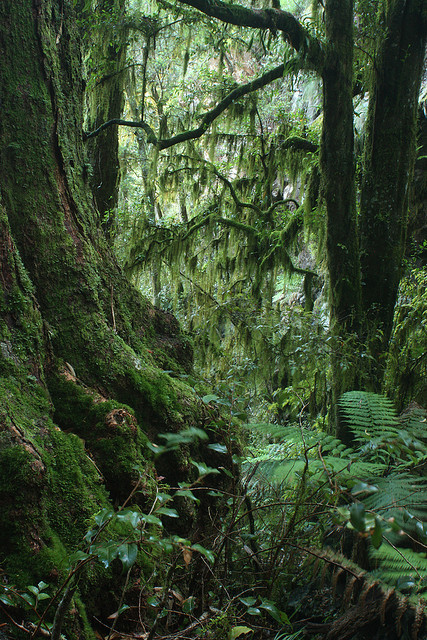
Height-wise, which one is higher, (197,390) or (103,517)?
(197,390)

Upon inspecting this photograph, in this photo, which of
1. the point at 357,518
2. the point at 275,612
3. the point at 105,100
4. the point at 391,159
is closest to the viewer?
the point at 357,518

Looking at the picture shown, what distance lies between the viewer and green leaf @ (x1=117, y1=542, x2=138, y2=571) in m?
1.07

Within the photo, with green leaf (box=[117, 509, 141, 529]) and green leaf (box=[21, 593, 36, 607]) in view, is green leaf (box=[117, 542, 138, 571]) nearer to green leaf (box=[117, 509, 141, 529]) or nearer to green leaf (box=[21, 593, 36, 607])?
green leaf (box=[117, 509, 141, 529])

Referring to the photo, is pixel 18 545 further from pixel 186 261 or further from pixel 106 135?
pixel 106 135

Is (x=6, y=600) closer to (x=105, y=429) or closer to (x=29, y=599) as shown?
(x=29, y=599)

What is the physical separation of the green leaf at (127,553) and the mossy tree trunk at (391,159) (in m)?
3.63

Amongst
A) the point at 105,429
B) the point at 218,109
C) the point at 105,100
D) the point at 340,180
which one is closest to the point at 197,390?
the point at 105,429

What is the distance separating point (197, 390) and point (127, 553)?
1398 millimetres

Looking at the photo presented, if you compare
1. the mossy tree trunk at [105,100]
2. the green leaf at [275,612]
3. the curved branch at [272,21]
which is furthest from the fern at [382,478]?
the mossy tree trunk at [105,100]

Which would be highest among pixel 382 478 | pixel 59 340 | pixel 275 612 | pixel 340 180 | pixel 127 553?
pixel 340 180

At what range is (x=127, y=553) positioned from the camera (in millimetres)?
1104

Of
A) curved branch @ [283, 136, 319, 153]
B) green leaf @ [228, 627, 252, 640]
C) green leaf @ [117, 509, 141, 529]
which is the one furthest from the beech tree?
green leaf @ [117, 509, 141, 529]

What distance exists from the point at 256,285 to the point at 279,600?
14.0 feet

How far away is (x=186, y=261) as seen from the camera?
19.7 ft
